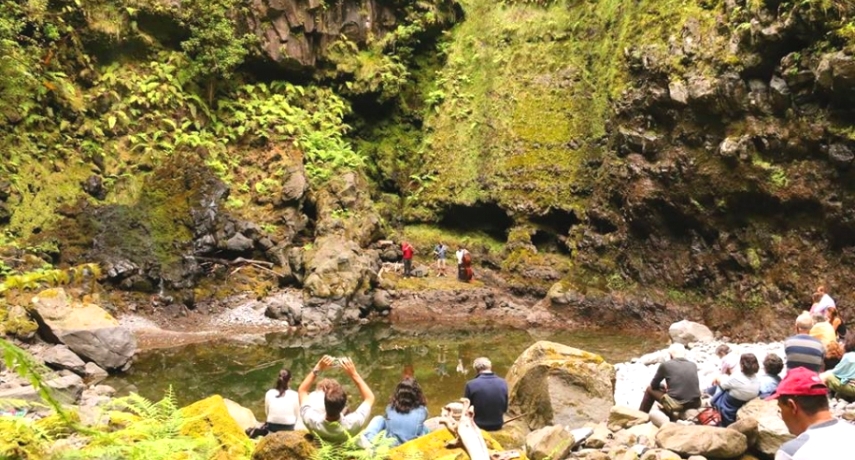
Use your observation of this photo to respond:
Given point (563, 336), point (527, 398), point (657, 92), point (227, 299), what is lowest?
point (227, 299)

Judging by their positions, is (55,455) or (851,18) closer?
(55,455)

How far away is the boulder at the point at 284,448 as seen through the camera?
4805mm

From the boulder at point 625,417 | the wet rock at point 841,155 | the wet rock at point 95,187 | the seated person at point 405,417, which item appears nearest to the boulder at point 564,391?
the boulder at point 625,417

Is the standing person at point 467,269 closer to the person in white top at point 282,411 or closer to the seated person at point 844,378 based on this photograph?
the seated person at point 844,378

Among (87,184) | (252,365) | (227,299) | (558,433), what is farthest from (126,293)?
(558,433)

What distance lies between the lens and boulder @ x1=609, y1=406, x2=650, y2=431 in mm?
9016

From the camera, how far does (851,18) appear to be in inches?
561

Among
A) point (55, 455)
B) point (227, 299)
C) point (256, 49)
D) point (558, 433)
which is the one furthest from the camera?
point (256, 49)

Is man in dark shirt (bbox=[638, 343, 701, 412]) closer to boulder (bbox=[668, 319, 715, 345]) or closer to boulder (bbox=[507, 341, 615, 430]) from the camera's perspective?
boulder (bbox=[507, 341, 615, 430])

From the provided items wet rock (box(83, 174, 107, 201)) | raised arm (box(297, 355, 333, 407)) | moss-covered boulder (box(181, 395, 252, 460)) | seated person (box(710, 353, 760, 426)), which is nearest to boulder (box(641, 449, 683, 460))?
seated person (box(710, 353, 760, 426))

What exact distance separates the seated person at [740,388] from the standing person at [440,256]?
53.5 ft

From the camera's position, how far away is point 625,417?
30.2ft

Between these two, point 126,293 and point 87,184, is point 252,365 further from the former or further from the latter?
point 87,184

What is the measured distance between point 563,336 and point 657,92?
26.1 feet
